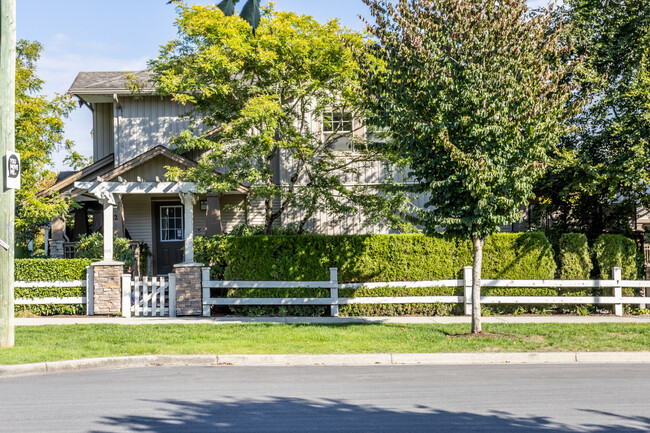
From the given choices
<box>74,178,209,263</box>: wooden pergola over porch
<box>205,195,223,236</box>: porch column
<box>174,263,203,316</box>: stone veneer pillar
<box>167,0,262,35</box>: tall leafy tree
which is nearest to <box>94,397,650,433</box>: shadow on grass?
<box>167,0,262,35</box>: tall leafy tree

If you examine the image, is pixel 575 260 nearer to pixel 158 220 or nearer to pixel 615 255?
pixel 615 255

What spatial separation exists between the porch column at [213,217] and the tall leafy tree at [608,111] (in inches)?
374

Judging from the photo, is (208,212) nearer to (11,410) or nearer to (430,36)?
(430,36)

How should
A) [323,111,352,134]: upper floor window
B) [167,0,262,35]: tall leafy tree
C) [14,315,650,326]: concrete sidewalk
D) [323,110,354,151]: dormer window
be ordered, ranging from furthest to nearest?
[323,110,354,151]: dormer window < [323,111,352,134]: upper floor window < [14,315,650,326]: concrete sidewalk < [167,0,262,35]: tall leafy tree

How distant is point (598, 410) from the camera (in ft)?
20.4

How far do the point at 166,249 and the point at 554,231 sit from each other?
41.2 feet

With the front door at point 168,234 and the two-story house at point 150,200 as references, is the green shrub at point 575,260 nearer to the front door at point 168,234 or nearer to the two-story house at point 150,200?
the two-story house at point 150,200

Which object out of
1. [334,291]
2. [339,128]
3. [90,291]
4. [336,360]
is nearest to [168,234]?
[90,291]

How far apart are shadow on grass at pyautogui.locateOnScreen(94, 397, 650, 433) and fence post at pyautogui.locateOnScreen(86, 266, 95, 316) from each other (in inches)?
315

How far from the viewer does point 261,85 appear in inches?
624

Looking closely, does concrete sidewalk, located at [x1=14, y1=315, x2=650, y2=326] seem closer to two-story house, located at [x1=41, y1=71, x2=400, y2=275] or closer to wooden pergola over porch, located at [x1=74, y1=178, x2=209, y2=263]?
wooden pergola over porch, located at [x1=74, y1=178, x2=209, y2=263]

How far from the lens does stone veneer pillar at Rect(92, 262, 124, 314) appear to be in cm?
1353

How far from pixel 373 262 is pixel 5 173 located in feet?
26.6

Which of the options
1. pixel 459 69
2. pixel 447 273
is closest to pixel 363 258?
pixel 447 273
